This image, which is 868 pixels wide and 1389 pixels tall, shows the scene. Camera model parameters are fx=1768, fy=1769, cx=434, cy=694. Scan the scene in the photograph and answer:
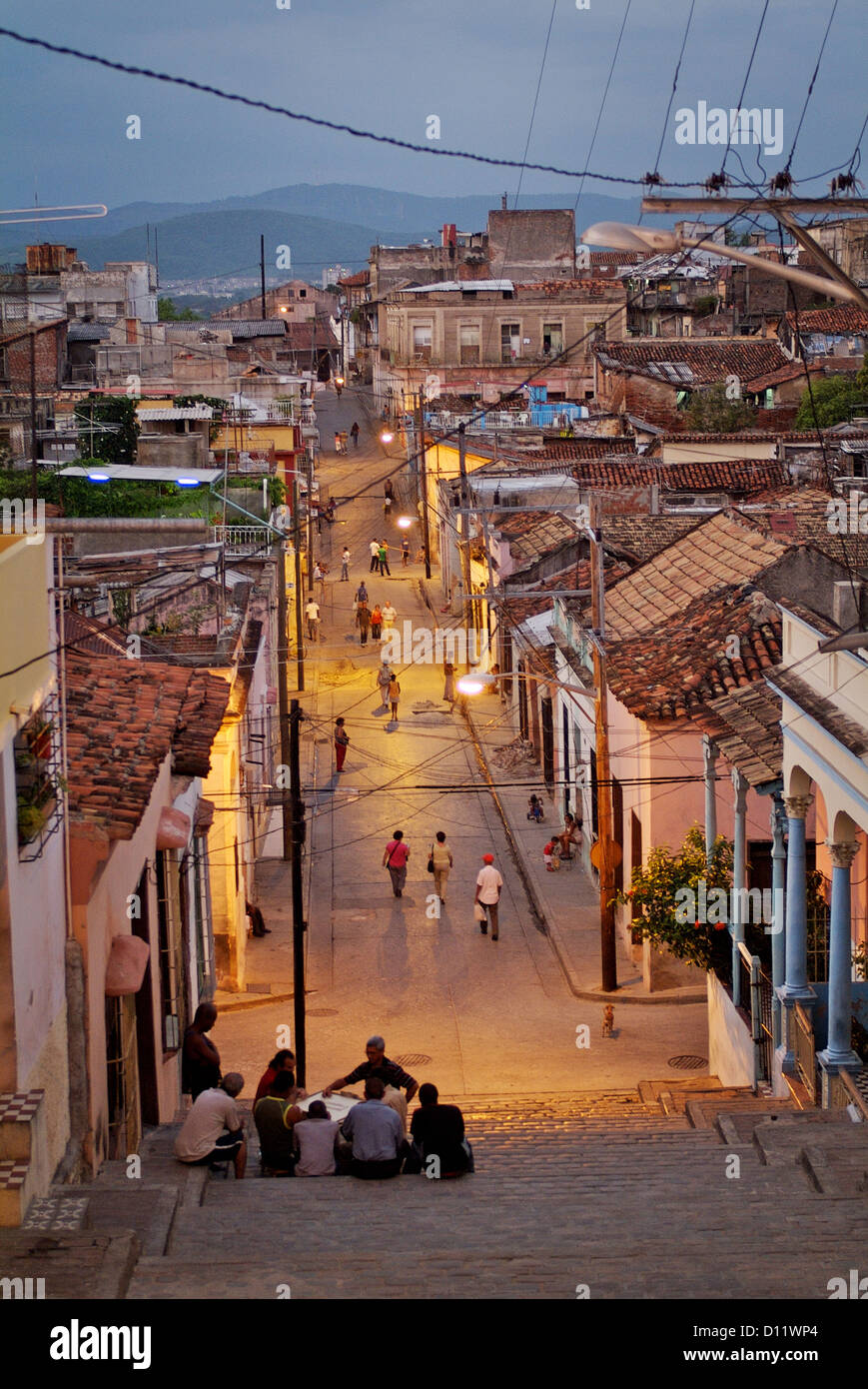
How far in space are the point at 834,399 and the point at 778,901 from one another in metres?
38.6

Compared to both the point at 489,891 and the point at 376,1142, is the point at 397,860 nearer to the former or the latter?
the point at 489,891

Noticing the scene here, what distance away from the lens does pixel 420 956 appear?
23.8 metres

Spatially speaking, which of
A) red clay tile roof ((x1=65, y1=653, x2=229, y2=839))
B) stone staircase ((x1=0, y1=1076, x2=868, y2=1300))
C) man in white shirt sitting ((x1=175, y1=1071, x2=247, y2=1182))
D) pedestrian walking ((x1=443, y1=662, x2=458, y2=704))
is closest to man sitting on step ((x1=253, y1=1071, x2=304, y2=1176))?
man in white shirt sitting ((x1=175, y1=1071, x2=247, y2=1182))

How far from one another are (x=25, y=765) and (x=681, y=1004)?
13.3 m

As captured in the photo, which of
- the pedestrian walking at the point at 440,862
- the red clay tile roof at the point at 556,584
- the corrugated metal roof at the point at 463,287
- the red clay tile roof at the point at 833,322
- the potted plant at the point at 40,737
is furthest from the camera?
the corrugated metal roof at the point at 463,287

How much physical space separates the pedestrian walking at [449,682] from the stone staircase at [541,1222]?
26.9 m

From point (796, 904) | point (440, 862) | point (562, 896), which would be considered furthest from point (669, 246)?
point (562, 896)

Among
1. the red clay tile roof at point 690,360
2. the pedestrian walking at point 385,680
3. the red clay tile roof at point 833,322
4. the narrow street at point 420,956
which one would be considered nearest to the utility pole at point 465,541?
the pedestrian walking at point 385,680

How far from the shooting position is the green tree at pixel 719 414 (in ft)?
176

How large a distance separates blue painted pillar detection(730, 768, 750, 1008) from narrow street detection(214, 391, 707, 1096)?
2.53m

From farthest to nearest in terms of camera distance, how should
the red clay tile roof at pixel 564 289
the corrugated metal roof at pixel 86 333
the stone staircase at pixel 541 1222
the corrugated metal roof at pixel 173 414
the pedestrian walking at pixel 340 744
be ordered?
1. the red clay tile roof at pixel 564 289
2. the corrugated metal roof at pixel 86 333
3. the corrugated metal roof at pixel 173 414
4. the pedestrian walking at pixel 340 744
5. the stone staircase at pixel 541 1222

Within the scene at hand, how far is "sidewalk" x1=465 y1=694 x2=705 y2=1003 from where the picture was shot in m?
22.1

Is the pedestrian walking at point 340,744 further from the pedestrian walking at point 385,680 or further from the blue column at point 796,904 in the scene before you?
the blue column at point 796,904

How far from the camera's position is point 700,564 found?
2717 centimetres
